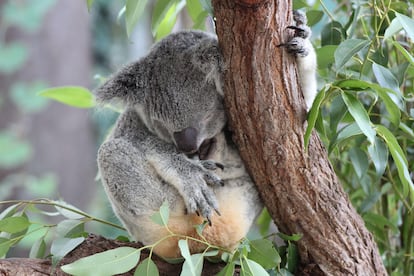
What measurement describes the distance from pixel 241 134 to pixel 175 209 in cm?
34

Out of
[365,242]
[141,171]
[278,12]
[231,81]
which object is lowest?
[365,242]

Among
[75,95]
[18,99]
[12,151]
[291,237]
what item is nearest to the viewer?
[291,237]

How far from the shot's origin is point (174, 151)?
5.99 ft

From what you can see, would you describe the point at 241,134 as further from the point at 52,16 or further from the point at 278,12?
the point at 52,16

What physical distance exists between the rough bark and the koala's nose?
328mm

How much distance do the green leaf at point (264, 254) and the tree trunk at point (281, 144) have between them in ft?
0.37

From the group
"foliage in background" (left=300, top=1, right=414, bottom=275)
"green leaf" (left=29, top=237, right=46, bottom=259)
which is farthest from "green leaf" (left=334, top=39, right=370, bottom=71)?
A: "green leaf" (left=29, top=237, right=46, bottom=259)

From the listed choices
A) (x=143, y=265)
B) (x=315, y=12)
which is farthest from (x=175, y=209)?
(x=315, y=12)

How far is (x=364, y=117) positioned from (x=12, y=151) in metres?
5.35

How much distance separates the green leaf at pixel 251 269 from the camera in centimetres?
147

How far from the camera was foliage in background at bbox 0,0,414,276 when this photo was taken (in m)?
1.48

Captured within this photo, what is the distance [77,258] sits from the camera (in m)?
1.71

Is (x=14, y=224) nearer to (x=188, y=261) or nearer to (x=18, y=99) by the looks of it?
(x=188, y=261)

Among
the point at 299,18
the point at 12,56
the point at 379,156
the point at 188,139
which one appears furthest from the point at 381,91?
the point at 12,56
